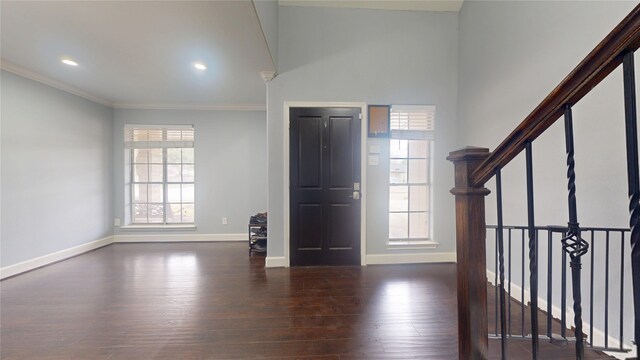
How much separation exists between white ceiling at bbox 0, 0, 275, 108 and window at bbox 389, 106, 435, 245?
6.43 ft

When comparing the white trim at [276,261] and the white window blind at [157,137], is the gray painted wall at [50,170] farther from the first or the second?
the white trim at [276,261]

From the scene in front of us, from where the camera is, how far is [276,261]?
136 inches

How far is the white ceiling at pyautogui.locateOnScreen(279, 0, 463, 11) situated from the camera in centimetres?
341

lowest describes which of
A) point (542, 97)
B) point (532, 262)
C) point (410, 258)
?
point (410, 258)

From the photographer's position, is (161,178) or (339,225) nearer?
(339,225)

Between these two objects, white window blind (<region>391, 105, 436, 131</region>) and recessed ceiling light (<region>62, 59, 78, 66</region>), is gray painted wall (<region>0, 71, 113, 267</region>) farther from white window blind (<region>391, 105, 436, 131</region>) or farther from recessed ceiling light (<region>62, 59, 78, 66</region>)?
white window blind (<region>391, 105, 436, 131</region>)

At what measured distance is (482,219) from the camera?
1.04 metres

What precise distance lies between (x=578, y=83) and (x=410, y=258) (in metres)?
3.26

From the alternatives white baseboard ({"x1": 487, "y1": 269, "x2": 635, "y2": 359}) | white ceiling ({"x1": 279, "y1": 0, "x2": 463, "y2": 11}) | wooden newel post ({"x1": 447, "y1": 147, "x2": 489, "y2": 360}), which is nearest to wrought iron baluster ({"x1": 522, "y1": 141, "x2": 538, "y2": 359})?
wooden newel post ({"x1": 447, "y1": 147, "x2": 489, "y2": 360})

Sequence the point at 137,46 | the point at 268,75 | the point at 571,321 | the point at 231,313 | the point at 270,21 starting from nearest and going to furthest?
the point at 571,321 → the point at 231,313 → the point at 137,46 → the point at 270,21 → the point at 268,75

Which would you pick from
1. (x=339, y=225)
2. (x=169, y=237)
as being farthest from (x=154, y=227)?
(x=339, y=225)

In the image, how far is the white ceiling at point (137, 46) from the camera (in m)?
2.20

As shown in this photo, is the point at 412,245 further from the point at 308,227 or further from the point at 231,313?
the point at 231,313

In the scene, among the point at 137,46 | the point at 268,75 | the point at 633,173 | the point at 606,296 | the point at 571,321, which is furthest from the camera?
the point at 268,75
